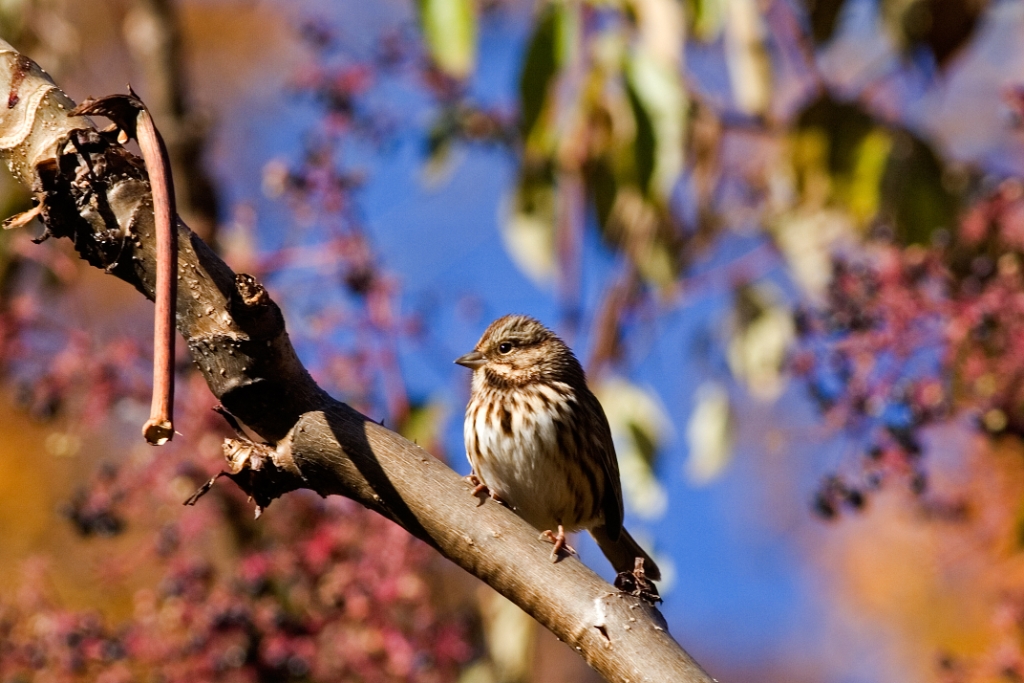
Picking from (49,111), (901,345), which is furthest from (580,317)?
(49,111)

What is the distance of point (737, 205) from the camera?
15.9 ft

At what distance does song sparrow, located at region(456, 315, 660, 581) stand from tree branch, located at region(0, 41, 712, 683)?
1.67 metres

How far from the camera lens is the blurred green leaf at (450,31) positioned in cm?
373

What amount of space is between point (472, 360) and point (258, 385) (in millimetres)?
2244

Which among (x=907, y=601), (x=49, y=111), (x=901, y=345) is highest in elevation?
(x=907, y=601)

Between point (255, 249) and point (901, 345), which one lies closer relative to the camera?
point (901, 345)

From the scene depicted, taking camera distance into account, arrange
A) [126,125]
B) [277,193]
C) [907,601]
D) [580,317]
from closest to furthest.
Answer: [126,125]
[277,193]
[580,317]
[907,601]

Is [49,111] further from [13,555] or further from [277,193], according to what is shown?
[13,555]

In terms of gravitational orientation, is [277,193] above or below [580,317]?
below

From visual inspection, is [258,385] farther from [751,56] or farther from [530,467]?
[751,56]

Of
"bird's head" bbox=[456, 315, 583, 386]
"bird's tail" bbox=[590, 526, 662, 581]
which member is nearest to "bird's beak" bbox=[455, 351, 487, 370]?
"bird's head" bbox=[456, 315, 583, 386]

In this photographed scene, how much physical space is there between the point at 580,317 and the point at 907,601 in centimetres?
335

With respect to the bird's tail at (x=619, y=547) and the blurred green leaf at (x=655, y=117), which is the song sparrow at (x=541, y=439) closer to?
the bird's tail at (x=619, y=547)

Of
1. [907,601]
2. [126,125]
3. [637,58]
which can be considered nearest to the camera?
[126,125]
